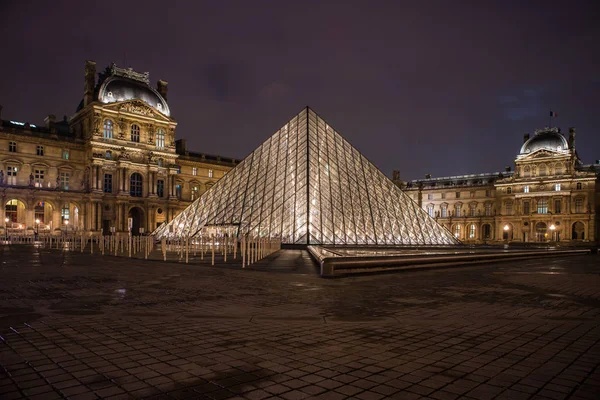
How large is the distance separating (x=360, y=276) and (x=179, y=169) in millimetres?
44487

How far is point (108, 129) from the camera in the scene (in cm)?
4297

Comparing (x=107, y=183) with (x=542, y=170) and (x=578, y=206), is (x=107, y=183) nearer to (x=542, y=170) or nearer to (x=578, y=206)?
(x=542, y=170)

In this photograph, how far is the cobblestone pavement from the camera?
9.45 ft

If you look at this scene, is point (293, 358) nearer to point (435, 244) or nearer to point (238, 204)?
point (238, 204)

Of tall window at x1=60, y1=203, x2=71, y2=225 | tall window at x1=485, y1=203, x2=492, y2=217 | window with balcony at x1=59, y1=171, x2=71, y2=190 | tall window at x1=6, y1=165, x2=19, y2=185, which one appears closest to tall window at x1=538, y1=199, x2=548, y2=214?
tall window at x1=485, y1=203, x2=492, y2=217

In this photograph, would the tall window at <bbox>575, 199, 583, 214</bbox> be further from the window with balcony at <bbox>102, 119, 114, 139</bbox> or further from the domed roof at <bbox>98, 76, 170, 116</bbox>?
the window with balcony at <bbox>102, 119, 114, 139</bbox>

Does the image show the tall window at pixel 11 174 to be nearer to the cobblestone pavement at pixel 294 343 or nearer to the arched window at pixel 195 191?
the arched window at pixel 195 191

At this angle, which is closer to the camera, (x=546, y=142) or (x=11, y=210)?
(x=11, y=210)

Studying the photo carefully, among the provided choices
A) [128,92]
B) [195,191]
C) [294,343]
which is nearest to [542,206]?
[195,191]

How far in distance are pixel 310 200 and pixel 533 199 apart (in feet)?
155

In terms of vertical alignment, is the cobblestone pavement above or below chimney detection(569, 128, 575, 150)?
below

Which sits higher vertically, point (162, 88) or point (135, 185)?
point (162, 88)

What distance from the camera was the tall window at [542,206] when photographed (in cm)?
5916

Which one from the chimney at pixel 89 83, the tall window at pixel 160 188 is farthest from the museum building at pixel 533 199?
the chimney at pixel 89 83
